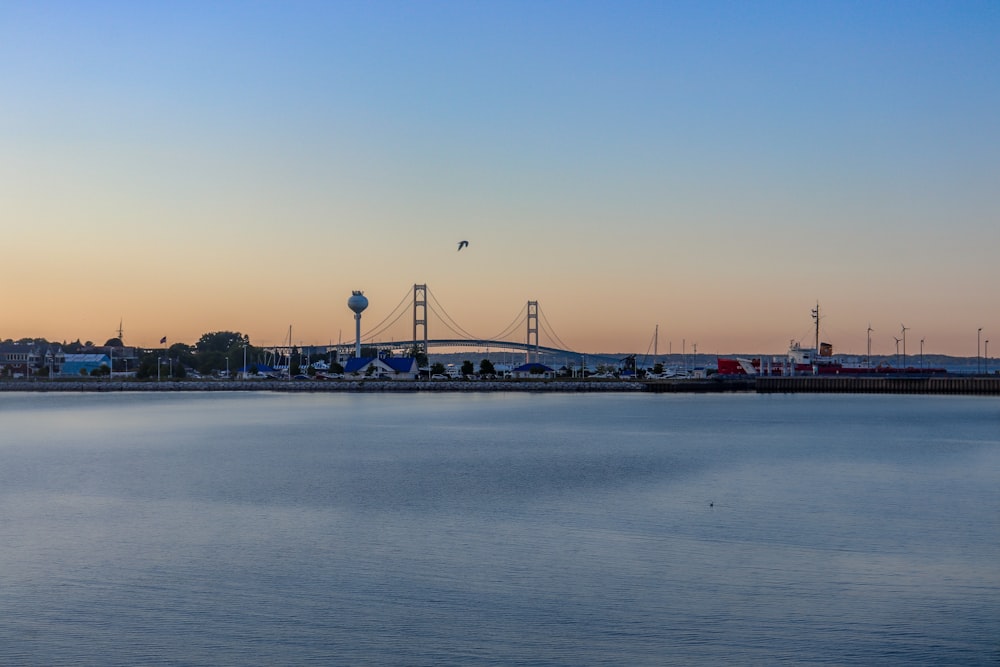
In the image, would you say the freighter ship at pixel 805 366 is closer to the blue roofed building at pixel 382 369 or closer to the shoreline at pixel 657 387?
the shoreline at pixel 657 387

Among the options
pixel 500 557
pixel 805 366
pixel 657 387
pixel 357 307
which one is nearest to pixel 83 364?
pixel 357 307

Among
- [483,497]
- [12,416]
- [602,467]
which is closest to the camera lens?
[483,497]

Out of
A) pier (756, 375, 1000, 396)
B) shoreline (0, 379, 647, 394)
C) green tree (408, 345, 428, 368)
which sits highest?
green tree (408, 345, 428, 368)

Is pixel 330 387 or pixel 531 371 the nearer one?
pixel 330 387

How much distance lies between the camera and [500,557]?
13305 mm

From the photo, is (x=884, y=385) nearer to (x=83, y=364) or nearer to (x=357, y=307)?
(x=357, y=307)

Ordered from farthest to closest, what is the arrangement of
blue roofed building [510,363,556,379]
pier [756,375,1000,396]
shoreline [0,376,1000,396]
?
blue roofed building [510,363,556,379] → shoreline [0,376,1000,396] → pier [756,375,1000,396]

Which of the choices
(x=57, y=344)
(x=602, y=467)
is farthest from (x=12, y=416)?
(x=57, y=344)

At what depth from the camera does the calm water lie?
9.41 meters

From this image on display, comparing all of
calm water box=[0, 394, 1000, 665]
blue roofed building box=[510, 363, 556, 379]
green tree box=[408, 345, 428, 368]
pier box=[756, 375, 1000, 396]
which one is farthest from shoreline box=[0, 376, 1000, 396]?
calm water box=[0, 394, 1000, 665]

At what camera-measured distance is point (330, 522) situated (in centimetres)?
1627

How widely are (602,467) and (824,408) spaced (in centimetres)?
3662

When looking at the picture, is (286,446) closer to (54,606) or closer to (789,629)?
(54,606)

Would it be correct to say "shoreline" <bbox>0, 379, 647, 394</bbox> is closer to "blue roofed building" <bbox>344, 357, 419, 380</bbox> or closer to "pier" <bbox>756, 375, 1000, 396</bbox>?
"blue roofed building" <bbox>344, 357, 419, 380</bbox>
